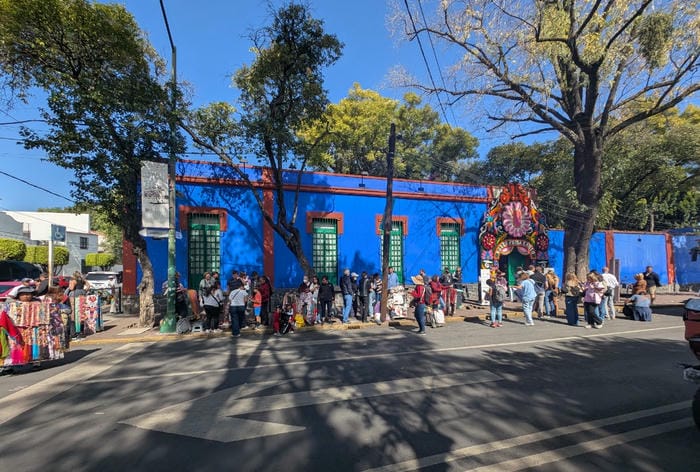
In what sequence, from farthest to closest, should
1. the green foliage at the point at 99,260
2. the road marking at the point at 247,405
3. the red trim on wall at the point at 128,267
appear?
1. the green foliage at the point at 99,260
2. the red trim on wall at the point at 128,267
3. the road marking at the point at 247,405

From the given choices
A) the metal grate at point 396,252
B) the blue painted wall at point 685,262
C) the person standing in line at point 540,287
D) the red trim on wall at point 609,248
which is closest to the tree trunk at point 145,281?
the metal grate at point 396,252

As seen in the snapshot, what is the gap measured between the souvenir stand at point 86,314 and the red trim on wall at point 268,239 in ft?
18.5

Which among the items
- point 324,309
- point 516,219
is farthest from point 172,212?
point 516,219

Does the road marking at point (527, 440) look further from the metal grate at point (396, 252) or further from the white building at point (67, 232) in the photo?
the white building at point (67, 232)

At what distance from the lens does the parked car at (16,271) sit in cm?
1898

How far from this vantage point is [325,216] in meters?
16.7

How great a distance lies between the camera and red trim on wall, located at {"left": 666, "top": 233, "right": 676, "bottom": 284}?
25266 millimetres

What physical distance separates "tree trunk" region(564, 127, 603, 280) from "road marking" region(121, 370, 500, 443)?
13.7 metres

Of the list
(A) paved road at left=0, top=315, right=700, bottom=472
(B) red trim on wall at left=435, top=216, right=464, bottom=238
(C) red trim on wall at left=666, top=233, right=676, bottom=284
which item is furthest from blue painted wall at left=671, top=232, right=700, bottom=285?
(A) paved road at left=0, top=315, right=700, bottom=472

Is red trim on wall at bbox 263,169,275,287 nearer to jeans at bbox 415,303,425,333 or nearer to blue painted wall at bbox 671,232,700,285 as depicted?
jeans at bbox 415,303,425,333

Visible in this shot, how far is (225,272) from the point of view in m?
15.2

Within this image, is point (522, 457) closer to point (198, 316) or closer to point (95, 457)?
point (95, 457)

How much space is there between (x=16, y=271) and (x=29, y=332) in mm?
15530

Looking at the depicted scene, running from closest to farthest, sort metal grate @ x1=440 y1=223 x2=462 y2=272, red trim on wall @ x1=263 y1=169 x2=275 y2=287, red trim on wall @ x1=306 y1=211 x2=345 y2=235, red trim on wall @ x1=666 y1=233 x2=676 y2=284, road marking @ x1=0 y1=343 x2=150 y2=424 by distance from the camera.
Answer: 1. road marking @ x1=0 y1=343 x2=150 y2=424
2. red trim on wall @ x1=263 y1=169 x2=275 y2=287
3. red trim on wall @ x1=306 y1=211 x2=345 y2=235
4. metal grate @ x1=440 y1=223 x2=462 y2=272
5. red trim on wall @ x1=666 y1=233 x2=676 y2=284
